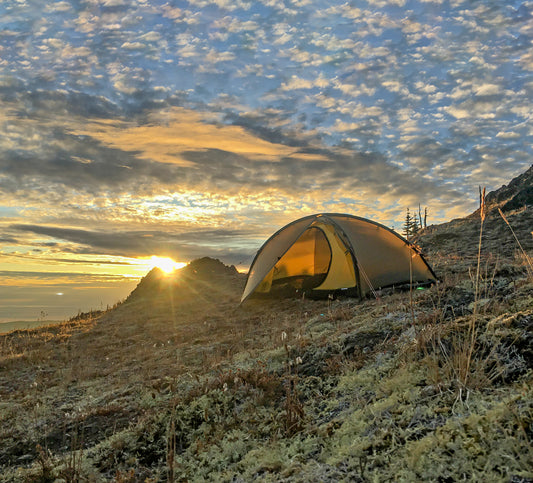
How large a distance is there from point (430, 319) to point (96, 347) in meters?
11.1

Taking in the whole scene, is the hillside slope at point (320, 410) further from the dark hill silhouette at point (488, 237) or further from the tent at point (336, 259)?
the dark hill silhouette at point (488, 237)

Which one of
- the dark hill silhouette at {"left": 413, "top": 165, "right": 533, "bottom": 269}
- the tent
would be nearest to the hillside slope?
the tent

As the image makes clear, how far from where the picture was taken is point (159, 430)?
13.9 ft

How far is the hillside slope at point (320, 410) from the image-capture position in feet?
7.76

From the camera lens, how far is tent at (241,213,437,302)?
12484 mm

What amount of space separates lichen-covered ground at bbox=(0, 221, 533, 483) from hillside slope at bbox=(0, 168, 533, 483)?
0.05 feet

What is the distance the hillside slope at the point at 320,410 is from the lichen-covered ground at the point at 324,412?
0.01 meters

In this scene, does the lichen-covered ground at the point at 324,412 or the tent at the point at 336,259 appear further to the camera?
the tent at the point at 336,259

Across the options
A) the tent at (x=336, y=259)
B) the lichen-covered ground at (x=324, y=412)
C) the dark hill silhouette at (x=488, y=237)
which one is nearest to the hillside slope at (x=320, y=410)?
the lichen-covered ground at (x=324, y=412)

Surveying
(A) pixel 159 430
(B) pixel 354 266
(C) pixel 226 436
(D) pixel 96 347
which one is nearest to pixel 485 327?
(C) pixel 226 436

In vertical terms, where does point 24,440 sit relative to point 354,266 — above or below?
below

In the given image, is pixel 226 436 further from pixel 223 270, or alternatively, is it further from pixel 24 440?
pixel 223 270

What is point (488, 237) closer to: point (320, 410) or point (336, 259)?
point (336, 259)

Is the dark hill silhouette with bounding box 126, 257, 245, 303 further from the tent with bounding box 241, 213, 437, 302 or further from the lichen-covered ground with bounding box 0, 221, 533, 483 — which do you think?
the lichen-covered ground with bounding box 0, 221, 533, 483
